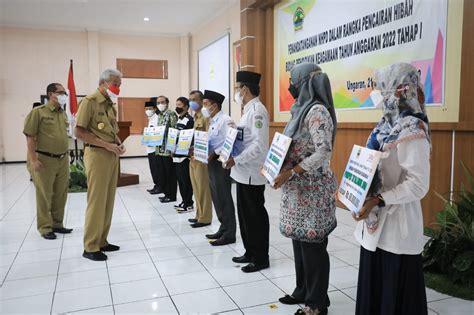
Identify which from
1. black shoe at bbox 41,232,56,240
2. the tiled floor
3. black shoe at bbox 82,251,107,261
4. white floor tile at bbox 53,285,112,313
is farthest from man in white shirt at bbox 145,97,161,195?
white floor tile at bbox 53,285,112,313

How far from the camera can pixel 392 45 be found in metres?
4.22

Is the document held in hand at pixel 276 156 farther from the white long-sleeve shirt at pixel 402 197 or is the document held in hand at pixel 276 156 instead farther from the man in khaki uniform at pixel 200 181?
the man in khaki uniform at pixel 200 181

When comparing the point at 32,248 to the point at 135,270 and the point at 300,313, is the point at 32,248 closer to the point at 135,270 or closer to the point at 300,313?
the point at 135,270

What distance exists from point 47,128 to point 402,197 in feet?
11.0

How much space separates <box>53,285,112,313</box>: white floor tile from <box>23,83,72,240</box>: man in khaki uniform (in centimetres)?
141

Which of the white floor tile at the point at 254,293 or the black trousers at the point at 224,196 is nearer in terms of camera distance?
the white floor tile at the point at 254,293

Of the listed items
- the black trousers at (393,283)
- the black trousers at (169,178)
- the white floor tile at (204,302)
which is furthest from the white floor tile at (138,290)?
the black trousers at (169,178)

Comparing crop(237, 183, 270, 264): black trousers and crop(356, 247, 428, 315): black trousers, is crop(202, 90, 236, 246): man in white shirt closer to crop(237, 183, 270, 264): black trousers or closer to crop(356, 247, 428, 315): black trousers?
crop(237, 183, 270, 264): black trousers

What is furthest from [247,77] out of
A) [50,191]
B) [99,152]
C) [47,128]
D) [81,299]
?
[50,191]

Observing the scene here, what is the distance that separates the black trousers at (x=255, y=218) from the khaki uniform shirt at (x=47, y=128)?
1.97m

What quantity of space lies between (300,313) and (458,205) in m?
1.60

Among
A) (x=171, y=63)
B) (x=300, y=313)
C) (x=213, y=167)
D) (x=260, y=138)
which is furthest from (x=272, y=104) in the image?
(x=171, y=63)

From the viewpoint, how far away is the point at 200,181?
4.14 m

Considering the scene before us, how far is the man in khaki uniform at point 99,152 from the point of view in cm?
307
